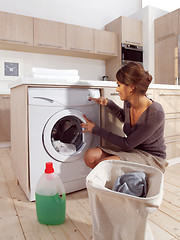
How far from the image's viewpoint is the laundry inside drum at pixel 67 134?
61.8 inches

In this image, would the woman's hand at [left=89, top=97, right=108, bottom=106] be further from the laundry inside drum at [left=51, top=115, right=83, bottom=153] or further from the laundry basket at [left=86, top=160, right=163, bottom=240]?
the laundry basket at [left=86, top=160, right=163, bottom=240]

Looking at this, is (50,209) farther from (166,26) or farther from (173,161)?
(166,26)

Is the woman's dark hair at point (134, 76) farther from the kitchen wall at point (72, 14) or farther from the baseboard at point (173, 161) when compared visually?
the kitchen wall at point (72, 14)

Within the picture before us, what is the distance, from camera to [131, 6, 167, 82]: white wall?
4238 mm

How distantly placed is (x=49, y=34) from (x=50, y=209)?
313cm

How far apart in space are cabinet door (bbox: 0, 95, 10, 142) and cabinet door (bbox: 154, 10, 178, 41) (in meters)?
3.07

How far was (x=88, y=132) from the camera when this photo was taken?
1.58m

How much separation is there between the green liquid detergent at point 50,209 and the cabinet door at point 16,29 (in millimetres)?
2862

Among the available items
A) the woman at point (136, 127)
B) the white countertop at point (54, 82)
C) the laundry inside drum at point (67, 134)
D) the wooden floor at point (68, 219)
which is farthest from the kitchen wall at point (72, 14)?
the woman at point (136, 127)

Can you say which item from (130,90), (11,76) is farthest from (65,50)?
(130,90)

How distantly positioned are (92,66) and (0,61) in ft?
5.76

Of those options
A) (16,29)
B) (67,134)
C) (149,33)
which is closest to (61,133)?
(67,134)

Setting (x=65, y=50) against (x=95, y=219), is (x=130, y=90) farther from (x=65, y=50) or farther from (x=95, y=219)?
(x=65, y=50)

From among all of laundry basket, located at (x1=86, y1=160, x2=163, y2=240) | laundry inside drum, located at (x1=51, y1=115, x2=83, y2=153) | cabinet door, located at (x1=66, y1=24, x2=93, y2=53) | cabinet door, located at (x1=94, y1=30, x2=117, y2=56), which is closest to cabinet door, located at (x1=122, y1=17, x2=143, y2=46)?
cabinet door, located at (x1=94, y1=30, x2=117, y2=56)
